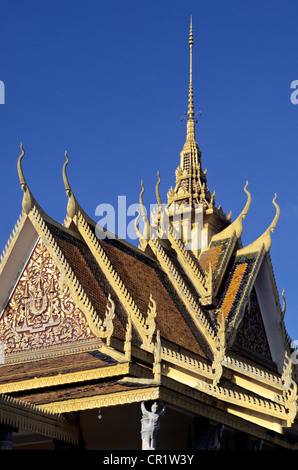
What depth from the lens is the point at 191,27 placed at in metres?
34.4

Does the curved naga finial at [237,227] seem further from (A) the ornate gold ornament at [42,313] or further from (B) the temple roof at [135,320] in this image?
(A) the ornate gold ornament at [42,313]

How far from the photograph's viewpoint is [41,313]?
1978 centimetres

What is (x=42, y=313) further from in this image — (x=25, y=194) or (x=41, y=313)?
(x=25, y=194)

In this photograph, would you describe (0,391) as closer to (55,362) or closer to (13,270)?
(55,362)

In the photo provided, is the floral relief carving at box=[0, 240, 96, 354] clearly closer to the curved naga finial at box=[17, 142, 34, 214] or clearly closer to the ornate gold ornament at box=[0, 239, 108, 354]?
the ornate gold ornament at box=[0, 239, 108, 354]

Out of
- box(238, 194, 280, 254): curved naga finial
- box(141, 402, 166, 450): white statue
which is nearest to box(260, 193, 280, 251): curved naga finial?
box(238, 194, 280, 254): curved naga finial

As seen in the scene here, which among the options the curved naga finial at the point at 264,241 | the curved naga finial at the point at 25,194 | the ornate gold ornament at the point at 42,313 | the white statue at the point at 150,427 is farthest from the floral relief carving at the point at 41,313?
the curved naga finial at the point at 264,241

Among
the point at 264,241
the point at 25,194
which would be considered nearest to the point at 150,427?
the point at 25,194

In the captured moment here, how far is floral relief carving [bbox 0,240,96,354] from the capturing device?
63.6ft

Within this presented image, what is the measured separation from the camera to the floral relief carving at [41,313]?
19.4 m

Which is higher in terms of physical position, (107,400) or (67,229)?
(67,229)

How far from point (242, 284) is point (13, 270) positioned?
6.40m
